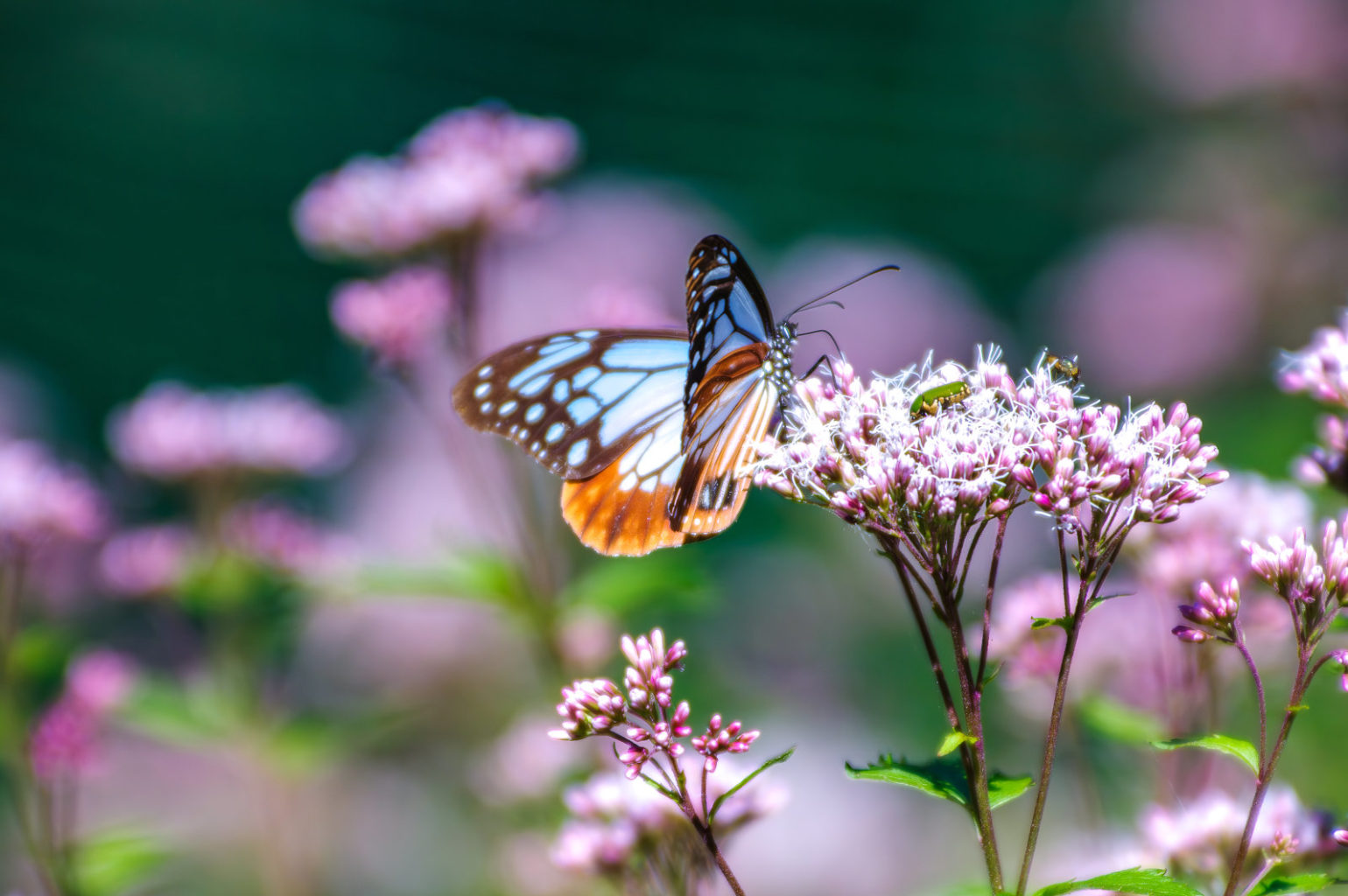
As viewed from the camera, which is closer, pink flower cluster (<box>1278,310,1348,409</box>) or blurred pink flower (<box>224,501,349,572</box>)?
pink flower cluster (<box>1278,310,1348,409</box>)

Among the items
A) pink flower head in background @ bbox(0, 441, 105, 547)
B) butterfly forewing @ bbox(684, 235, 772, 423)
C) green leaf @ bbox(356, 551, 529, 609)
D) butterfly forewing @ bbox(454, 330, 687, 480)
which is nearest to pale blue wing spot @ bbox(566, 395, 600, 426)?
butterfly forewing @ bbox(454, 330, 687, 480)

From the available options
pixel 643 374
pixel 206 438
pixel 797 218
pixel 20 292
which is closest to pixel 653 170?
pixel 797 218

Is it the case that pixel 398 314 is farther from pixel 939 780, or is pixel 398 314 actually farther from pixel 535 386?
pixel 939 780

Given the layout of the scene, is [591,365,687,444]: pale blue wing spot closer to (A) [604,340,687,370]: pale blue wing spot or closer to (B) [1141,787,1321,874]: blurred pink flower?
(A) [604,340,687,370]: pale blue wing spot

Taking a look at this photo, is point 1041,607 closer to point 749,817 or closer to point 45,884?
point 749,817

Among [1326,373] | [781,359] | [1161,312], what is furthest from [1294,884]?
[1161,312]

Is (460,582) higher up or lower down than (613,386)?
lower down

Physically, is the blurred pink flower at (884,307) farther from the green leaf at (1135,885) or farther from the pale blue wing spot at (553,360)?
the green leaf at (1135,885)
